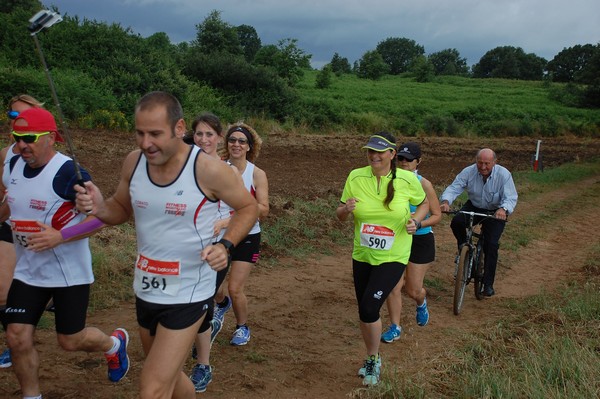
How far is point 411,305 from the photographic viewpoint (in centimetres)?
836

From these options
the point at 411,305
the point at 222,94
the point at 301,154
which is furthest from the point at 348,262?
the point at 222,94

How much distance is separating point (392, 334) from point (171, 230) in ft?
12.1

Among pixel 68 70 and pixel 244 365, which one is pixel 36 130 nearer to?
pixel 244 365

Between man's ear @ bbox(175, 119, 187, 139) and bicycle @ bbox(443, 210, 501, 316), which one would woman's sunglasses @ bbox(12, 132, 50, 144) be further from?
bicycle @ bbox(443, 210, 501, 316)

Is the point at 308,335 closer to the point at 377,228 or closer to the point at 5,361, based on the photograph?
the point at 377,228

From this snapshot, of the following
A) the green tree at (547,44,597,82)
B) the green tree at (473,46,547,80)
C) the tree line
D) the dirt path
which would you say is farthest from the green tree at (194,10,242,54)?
the green tree at (473,46,547,80)

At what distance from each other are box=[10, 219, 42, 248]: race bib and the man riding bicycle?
5557 mm

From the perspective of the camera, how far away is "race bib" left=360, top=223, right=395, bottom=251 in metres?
5.70

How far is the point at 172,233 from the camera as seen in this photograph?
3.82 meters

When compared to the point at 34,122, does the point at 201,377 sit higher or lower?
lower

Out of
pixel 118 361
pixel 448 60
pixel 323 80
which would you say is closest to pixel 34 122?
pixel 118 361

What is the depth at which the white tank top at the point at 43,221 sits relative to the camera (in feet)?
14.5

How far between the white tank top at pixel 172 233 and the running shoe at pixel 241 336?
2574mm

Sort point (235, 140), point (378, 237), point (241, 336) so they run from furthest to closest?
point (241, 336) → point (235, 140) → point (378, 237)
